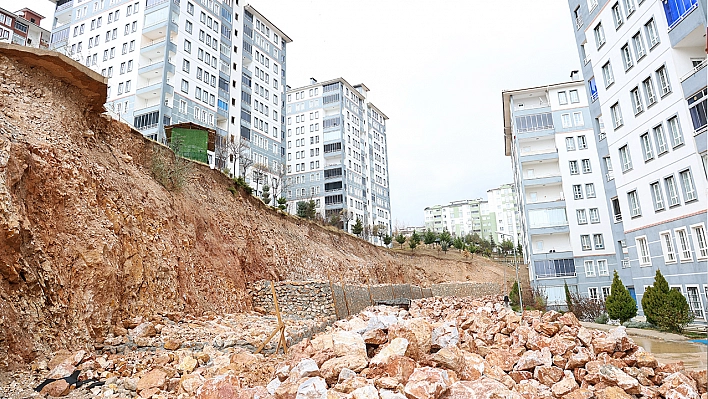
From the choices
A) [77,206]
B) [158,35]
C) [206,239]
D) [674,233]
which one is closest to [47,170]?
[77,206]

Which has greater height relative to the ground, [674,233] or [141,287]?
[674,233]

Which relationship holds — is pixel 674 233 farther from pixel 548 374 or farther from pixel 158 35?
pixel 158 35

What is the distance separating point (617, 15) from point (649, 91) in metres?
4.94

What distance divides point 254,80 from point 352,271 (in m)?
26.9

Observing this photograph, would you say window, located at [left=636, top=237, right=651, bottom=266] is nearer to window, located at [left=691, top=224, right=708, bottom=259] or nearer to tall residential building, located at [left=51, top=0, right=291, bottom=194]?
window, located at [left=691, top=224, right=708, bottom=259]

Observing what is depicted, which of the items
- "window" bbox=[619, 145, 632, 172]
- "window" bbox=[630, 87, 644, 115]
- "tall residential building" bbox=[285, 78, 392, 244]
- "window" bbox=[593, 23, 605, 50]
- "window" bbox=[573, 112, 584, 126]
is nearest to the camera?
"window" bbox=[630, 87, 644, 115]

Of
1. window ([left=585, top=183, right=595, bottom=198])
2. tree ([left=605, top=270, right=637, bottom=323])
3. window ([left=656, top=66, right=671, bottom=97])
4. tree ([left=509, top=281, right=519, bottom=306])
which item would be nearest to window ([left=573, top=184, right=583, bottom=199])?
window ([left=585, top=183, right=595, bottom=198])

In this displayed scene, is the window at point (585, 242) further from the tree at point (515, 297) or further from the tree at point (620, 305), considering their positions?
the tree at point (620, 305)

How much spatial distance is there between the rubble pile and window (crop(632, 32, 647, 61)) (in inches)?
607

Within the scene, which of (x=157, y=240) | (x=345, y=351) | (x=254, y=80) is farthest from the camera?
(x=254, y=80)

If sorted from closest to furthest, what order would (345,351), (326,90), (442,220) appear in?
(345,351)
(326,90)
(442,220)

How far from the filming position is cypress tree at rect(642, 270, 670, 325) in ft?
48.4

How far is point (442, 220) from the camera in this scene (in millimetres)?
134250

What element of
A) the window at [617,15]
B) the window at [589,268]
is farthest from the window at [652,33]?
the window at [589,268]
